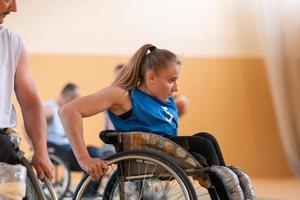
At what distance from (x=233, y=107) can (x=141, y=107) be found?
4274mm

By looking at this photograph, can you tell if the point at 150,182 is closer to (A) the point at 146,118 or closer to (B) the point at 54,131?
(A) the point at 146,118

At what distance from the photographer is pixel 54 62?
19.7 feet

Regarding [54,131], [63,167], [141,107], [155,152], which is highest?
[141,107]

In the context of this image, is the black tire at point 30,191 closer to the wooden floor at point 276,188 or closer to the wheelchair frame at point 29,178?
the wheelchair frame at point 29,178

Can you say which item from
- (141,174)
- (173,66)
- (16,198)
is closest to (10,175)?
(16,198)

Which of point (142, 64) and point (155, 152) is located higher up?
point (142, 64)

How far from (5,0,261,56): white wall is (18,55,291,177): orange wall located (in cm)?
13

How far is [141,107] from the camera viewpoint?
215 centimetres

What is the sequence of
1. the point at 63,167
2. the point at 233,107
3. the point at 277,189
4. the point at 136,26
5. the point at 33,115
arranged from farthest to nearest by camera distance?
the point at 233,107 < the point at 136,26 < the point at 277,189 < the point at 63,167 < the point at 33,115

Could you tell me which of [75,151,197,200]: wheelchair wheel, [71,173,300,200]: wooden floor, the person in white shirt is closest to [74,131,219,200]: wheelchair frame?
[75,151,197,200]: wheelchair wheel

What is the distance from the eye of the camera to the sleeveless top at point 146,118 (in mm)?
2150

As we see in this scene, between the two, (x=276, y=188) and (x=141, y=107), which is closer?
(x=141, y=107)

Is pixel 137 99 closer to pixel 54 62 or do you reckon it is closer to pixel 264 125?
pixel 54 62

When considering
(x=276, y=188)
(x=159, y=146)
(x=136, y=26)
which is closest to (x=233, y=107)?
(x=136, y=26)
